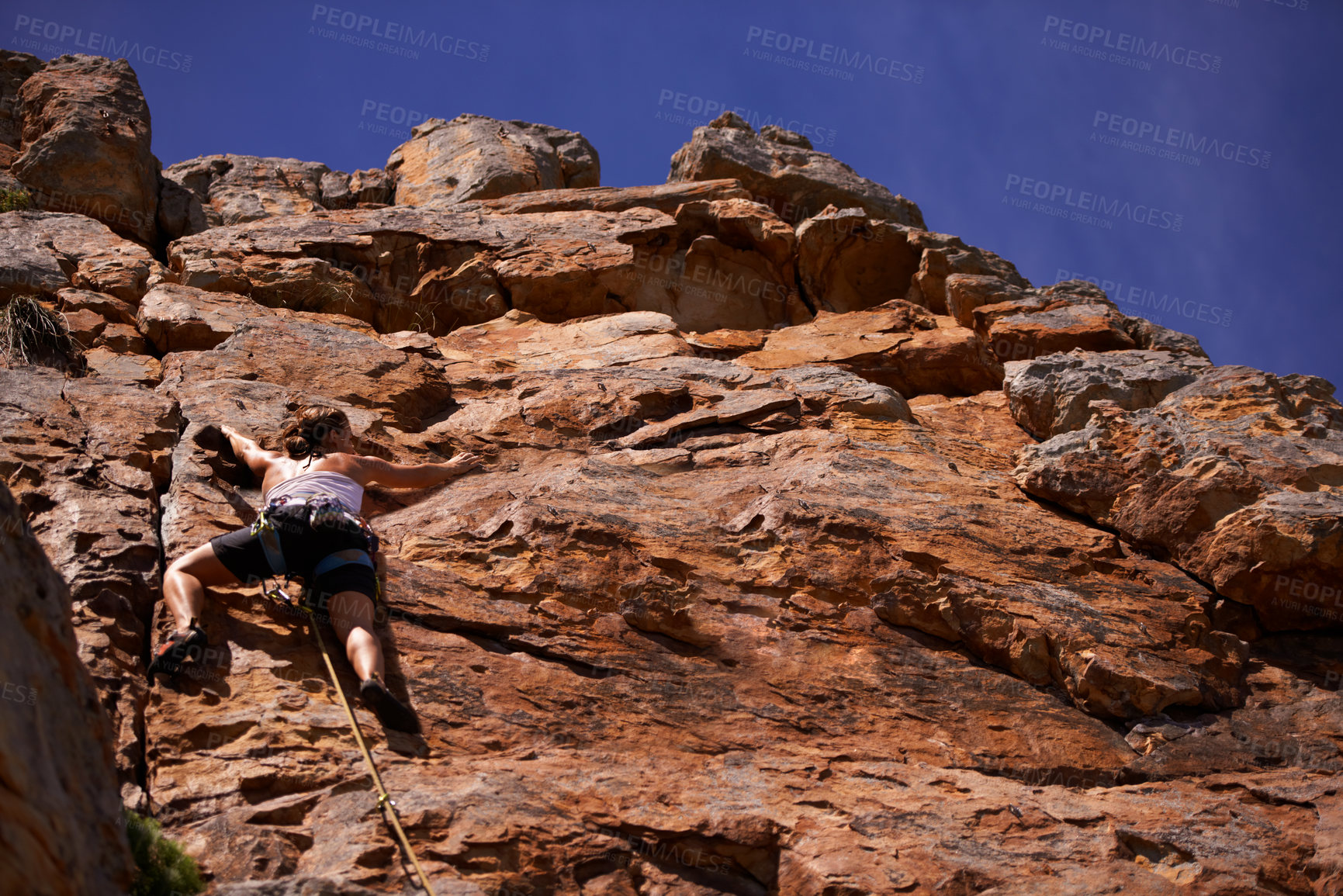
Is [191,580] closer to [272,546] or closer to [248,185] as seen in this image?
[272,546]

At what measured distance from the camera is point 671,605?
6.80m

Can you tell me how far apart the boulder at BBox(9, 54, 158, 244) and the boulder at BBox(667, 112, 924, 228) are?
8331 mm

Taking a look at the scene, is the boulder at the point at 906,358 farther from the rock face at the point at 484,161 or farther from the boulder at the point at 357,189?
the boulder at the point at 357,189

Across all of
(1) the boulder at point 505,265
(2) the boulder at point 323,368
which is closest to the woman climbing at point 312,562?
(2) the boulder at point 323,368

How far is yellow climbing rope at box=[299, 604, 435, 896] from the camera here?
14.9ft

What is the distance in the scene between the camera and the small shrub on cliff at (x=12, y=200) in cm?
1221

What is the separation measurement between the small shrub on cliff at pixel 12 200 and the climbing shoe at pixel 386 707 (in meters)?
10.5

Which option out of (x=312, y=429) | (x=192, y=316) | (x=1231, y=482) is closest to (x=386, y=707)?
(x=312, y=429)

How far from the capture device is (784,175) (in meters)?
16.6

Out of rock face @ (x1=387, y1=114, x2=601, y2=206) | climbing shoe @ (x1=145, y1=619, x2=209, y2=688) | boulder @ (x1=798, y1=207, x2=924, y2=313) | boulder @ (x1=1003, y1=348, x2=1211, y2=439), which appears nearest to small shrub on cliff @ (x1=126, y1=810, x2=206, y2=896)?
climbing shoe @ (x1=145, y1=619, x2=209, y2=688)

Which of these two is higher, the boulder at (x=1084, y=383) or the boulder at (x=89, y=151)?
the boulder at (x=89, y=151)

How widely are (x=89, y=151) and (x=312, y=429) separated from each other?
346 inches

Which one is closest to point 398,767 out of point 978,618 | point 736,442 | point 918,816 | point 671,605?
point 671,605

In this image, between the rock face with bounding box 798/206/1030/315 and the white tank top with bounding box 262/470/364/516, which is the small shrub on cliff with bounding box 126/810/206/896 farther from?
the rock face with bounding box 798/206/1030/315
